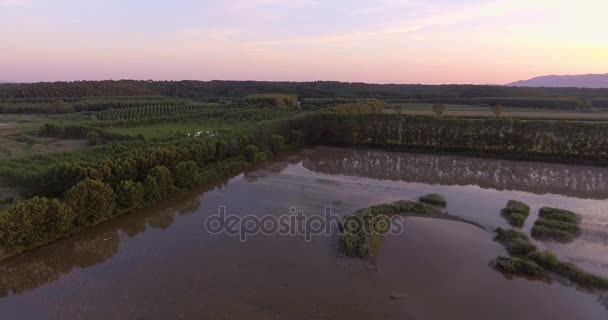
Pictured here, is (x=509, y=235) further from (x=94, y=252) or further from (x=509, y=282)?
(x=94, y=252)

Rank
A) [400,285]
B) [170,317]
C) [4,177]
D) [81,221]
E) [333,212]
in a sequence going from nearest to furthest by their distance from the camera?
[170,317]
[400,285]
[81,221]
[333,212]
[4,177]

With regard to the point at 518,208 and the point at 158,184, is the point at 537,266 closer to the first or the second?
the point at 518,208

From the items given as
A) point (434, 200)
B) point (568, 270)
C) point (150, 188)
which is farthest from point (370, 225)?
point (150, 188)

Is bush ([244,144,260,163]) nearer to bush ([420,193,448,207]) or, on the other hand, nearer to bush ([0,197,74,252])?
bush ([420,193,448,207])

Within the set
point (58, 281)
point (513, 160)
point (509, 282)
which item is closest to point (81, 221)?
point (58, 281)

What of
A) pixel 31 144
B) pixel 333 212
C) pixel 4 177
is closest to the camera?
pixel 333 212

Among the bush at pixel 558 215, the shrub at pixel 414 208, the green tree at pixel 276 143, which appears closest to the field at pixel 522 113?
the green tree at pixel 276 143

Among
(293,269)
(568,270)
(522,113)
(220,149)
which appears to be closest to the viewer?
(568,270)
